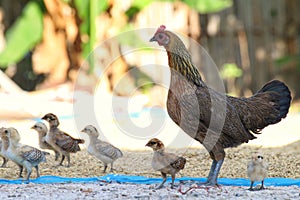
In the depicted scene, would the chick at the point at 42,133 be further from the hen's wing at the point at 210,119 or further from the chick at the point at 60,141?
the hen's wing at the point at 210,119


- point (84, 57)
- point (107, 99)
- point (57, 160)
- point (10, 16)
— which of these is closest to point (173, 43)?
point (57, 160)

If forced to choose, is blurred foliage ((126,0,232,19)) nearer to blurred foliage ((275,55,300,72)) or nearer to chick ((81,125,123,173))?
blurred foliage ((275,55,300,72))

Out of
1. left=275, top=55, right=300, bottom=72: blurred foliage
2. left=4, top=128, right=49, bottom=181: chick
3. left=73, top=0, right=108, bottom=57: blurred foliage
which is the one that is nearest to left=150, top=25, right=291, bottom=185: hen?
left=4, top=128, right=49, bottom=181: chick

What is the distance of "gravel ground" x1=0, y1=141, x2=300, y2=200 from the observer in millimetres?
5352

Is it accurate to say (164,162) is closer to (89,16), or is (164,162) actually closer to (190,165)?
(190,165)

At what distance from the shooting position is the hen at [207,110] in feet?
18.1

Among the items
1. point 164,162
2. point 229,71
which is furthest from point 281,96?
point 229,71

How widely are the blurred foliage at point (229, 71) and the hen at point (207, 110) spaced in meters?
6.57

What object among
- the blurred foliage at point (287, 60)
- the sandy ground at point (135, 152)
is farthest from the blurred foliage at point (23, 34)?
the blurred foliage at point (287, 60)

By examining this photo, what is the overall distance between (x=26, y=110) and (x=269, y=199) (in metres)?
5.56

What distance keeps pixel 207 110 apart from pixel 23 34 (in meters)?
7.10

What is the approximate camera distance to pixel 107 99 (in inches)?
448

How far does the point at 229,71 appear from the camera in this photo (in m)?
12.6

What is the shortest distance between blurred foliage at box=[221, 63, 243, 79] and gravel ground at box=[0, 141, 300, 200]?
14.6 feet
